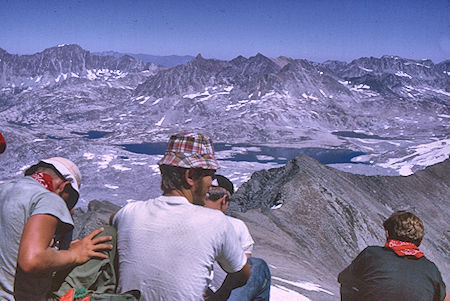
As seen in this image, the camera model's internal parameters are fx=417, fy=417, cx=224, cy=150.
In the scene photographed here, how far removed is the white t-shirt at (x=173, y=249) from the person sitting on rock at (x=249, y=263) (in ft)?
1.27

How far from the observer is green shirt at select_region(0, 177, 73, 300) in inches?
147

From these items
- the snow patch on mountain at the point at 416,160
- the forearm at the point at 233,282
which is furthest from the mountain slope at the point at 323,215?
the snow patch on mountain at the point at 416,160

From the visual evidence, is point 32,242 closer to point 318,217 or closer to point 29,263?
point 29,263

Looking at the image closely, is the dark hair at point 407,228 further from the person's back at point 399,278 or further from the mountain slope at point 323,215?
the mountain slope at point 323,215

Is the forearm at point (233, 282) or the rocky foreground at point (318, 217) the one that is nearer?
the forearm at point (233, 282)

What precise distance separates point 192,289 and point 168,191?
0.99 m

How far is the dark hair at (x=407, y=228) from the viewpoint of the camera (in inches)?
199

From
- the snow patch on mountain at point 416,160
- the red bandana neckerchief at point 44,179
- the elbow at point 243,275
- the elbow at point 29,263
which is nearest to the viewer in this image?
the elbow at point 29,263

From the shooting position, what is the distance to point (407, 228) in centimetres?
504

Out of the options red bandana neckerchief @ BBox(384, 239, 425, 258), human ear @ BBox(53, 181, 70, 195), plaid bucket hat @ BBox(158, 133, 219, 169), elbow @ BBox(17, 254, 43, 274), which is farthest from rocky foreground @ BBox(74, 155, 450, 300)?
elbow @ BBox(17, 254, 43, 274)

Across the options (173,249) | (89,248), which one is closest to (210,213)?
(173,249)

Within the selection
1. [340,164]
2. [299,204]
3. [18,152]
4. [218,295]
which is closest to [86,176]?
[18,152]

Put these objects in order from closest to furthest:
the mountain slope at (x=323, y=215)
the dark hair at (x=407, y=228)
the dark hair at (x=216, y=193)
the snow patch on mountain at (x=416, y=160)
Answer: the dark hair at (x=407, y=228), the dark hair at (x=216, y=193), the mountain slope at (x=323, y=215), the snow patch on mountain at (x=416, y=160)

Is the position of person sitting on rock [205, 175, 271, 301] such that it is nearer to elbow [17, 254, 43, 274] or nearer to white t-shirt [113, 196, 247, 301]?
white t-shirt [113, 196, 247, 301]
